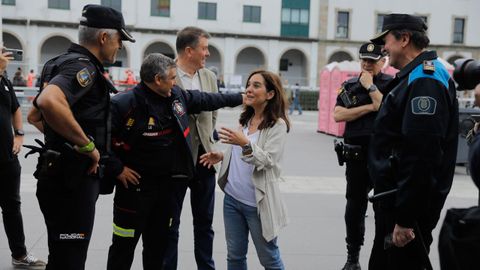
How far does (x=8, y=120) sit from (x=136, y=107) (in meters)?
1.66

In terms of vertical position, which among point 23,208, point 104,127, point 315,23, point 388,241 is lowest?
point 23,208

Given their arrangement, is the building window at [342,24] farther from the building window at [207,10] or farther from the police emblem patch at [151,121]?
the police emblem patch at [151,121]

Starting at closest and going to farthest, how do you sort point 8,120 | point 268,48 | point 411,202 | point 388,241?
point 411,202
point 388,241
point 8,120
point 268,48

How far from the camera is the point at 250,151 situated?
365 cm

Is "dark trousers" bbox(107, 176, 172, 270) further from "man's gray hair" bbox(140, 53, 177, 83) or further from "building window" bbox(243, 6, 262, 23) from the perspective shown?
"building window" bbox(243, 6, 262, 23)

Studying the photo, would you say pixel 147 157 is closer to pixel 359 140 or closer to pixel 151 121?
pixel 151 121

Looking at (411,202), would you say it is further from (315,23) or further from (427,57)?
(315,23)

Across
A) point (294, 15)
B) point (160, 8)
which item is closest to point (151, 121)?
point (160, 8)

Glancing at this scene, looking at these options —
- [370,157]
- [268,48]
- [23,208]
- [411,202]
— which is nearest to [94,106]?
[370,157]

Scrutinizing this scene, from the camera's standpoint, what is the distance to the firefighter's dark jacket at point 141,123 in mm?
3529

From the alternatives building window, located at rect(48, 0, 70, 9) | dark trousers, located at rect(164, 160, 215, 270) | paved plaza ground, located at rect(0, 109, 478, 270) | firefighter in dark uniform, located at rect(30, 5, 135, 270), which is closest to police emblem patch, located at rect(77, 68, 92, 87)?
firefighter in dark uniform, located at rect(30, 5, 135, 270)

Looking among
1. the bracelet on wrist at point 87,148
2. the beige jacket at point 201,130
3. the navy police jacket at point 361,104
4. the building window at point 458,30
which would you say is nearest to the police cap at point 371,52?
the navy police jacket at point 361,104

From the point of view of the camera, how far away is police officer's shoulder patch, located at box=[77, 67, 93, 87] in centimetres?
312

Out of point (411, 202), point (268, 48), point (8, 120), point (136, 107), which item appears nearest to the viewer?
point (411, 202)
